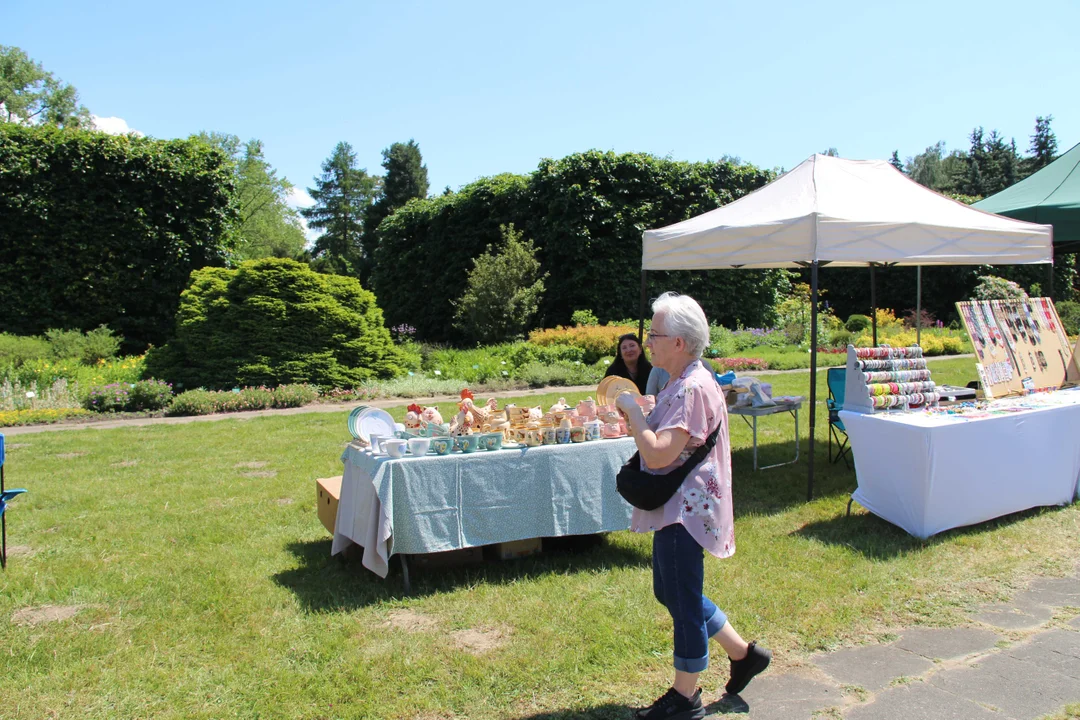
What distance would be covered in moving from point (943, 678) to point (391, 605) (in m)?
2.67

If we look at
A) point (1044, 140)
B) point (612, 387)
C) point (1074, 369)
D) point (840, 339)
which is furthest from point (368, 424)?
point (1044, 140)


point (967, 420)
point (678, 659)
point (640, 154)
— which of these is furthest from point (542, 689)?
point (640, 154)

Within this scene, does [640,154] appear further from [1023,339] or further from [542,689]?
[542,689]

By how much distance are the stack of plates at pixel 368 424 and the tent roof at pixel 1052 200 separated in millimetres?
8201

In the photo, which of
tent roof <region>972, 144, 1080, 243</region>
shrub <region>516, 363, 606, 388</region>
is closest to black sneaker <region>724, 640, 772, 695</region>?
tent roof <region>972, 144, 1080, 243</region>

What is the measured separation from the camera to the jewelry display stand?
17.3 feet

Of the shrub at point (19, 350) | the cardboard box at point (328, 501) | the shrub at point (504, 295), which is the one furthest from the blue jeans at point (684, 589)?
the shrub at point (504, 295)

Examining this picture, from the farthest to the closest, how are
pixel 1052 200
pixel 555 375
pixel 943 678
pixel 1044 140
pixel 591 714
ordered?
pixel 1044 140, pixel 555 375, pixel 1052 200, pixel 943 678, pixel 591 714

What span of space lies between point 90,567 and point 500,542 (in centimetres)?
257

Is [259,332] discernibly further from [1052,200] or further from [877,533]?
[1052,200]

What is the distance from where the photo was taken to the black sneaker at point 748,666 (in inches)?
115

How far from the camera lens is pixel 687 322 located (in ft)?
8.68

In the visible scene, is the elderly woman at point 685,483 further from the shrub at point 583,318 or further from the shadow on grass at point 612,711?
the shrub at point 583,318

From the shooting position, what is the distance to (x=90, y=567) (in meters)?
4.54
